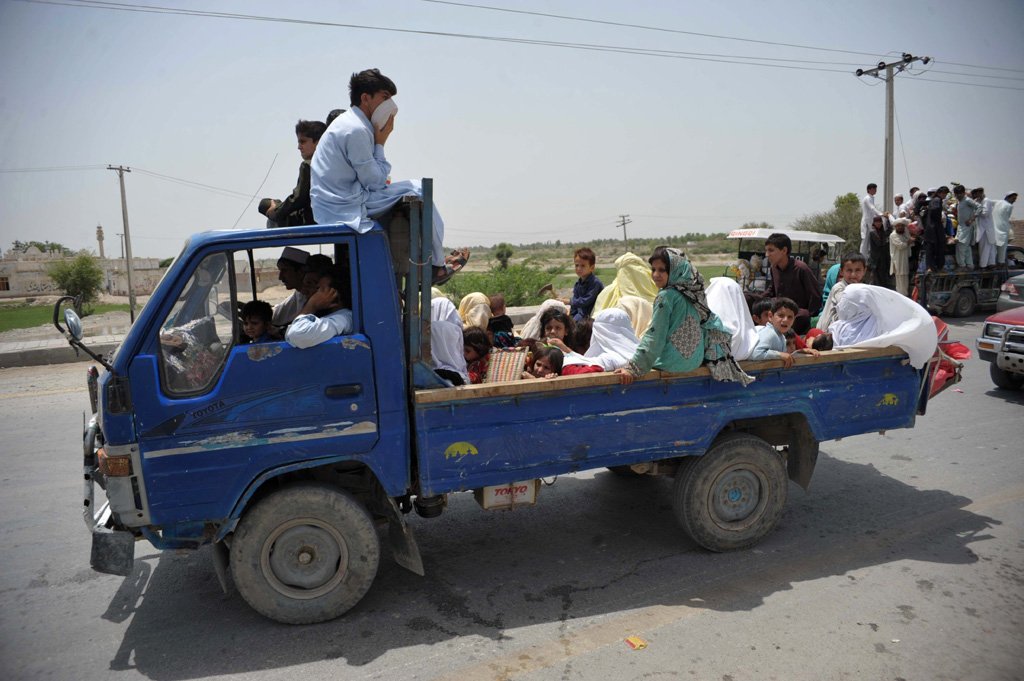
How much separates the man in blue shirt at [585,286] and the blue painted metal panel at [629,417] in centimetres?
241

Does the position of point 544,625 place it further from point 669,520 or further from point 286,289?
point 286,289

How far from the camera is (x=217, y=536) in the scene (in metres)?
3.61

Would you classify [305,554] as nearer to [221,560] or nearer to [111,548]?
[221,560]

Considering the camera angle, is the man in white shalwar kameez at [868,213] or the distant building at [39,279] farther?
the distant building at [39,279]

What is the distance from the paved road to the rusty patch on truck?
1.51 meters

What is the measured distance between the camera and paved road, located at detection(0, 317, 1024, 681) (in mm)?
3443

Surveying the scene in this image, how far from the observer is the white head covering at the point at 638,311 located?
18.4 ft

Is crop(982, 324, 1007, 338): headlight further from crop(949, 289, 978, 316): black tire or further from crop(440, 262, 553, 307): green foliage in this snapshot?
crop(440, 262, 553, 307): green foliage

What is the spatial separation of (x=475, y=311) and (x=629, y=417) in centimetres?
169

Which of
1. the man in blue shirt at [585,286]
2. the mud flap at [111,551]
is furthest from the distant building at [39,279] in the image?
the mud flap at [111,551]

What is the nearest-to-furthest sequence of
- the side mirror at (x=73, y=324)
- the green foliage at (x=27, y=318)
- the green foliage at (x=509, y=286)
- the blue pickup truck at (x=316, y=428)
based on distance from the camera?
the side mirror at (x=73, y=324)
the blue pickup truck at (x=316, y=428)
the green foliage at (x=509, y=286)
the green foliage at (x=27, y=318)

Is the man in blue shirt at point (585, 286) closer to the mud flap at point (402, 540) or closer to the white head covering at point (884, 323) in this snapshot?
the white head covering at point (884, 323)

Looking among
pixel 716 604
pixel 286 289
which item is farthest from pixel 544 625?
pixel 286 289

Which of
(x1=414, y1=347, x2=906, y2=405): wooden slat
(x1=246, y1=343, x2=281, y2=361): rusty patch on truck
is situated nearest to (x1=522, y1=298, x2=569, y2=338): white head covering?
(x1=414, y1=347, x2=906, y2=405): wooden slat
